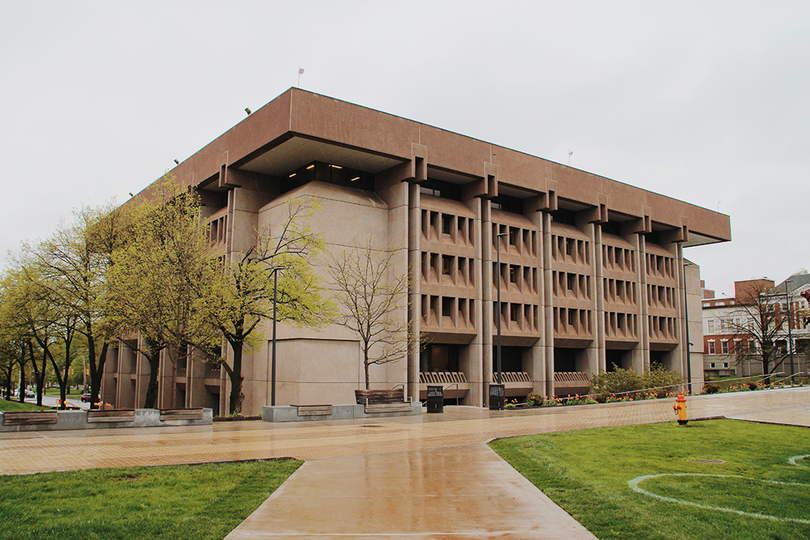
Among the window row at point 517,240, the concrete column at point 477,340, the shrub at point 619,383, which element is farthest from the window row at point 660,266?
the concrete column at point 477,340

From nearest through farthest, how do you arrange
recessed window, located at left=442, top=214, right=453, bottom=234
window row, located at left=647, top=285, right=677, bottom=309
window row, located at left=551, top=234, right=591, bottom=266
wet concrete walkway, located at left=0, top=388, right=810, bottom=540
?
wet concrete walkway, located at left=0, top=388, right=810, bottom=540 < recessed window, located at left=442, top=214, right=453, bottom=234 < window row, located at left=551, top=234, right=591, bottom=266 < window row, located at left=647, top=285, right=677, bottom=309

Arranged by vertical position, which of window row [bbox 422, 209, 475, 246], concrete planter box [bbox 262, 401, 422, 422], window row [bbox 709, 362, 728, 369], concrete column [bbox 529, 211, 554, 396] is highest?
window row [bbox 422, 209, 475, 246]

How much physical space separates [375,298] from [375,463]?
975 inches

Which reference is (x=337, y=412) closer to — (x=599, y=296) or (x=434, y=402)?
(x=434, y=402)

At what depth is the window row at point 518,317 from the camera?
43.2 metres

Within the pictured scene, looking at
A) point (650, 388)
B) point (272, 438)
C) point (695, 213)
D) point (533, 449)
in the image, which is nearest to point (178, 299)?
point (272, 438)

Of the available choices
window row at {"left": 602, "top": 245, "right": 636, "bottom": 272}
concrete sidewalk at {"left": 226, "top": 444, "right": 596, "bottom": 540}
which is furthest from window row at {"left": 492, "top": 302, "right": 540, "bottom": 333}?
concrete sidewalk at {"left": 226, "top": 444, "right": 596, "bottom": 540}

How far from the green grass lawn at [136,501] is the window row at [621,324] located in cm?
4311

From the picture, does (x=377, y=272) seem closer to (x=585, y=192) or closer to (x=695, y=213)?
(x=585, y=192)

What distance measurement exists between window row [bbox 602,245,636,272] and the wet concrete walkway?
27.4 metres

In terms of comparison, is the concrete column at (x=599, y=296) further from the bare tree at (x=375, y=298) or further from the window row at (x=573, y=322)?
the bare tree at (x=375, y=298)

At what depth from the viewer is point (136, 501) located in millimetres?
8781

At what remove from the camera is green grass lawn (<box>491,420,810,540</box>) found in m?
7.32

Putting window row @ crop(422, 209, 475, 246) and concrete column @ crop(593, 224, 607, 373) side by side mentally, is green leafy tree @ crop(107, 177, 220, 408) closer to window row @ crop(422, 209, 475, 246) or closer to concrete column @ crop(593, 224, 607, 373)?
window row @ crop(422, 209, 475, 246)
